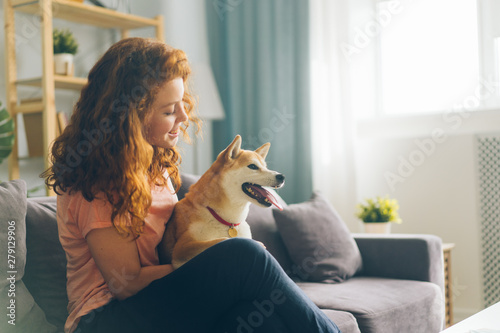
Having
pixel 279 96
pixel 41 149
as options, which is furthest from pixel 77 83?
pixel 279 96

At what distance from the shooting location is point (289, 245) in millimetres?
2168

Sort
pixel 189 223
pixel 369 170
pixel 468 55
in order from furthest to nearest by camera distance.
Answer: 1. pixel 369 170
2. pixel 468 55
3. pixel 189 223

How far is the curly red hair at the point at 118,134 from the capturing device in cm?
124

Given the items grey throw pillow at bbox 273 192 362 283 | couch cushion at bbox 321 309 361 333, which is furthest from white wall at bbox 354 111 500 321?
couch cushion at bbox 321 309 361 333

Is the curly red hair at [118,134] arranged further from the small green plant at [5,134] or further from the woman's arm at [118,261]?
the small green plant at [5,134]

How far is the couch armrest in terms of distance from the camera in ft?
7.10

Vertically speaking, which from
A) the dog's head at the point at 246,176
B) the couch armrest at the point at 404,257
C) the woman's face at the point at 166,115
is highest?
the woman's face at the point at 166,115

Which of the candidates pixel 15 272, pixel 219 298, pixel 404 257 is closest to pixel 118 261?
pixel 219 298

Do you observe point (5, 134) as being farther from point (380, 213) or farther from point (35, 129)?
point (380, 213)

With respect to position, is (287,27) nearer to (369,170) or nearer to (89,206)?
(369,170)

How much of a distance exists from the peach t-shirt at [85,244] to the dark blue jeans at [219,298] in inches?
3.2

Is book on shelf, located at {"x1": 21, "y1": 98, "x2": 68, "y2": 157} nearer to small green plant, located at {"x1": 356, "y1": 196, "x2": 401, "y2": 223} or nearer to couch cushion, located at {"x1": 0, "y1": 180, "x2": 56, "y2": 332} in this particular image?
couch cushion, located at {"x1": 0, "y1": 180, "x2": 56, "y2": 332}

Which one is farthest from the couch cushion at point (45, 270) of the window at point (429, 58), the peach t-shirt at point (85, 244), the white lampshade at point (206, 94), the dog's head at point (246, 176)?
the window at point (429, 58)

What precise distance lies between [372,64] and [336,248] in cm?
145
